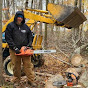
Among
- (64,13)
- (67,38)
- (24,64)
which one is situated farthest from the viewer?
(67,38)

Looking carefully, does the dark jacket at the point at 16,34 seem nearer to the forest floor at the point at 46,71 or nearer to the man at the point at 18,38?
the man at the point at 18,38

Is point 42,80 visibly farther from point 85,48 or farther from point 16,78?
point 85,48

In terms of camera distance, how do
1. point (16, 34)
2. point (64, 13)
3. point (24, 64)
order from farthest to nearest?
point (64, 13) < point (24, 64) < point (16, 34)

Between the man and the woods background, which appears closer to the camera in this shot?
the man

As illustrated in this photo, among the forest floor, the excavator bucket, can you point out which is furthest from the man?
the excavator bucket

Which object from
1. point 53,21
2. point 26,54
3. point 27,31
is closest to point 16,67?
point 26,54

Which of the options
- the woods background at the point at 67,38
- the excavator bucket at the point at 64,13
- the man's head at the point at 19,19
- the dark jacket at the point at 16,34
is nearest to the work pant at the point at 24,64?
the dark jacket at the point at 16,34

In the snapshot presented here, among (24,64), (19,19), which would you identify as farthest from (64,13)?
(24,64)

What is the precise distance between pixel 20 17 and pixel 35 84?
2.08m

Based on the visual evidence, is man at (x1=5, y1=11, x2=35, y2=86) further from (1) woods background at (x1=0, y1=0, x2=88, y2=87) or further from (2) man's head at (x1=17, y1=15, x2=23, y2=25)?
(1) woods background at (x1=0, y1=0, x2=88, y2=87)

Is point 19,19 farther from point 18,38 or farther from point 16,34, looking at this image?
point 18,38

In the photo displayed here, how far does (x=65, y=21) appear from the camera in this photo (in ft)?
17.9

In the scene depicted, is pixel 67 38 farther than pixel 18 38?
Yes

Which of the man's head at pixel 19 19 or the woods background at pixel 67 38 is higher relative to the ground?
the man's head at pixel 19 19
